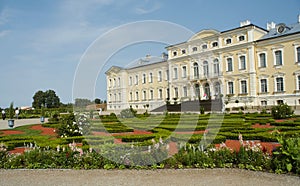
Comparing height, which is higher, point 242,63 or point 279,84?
point 242,63

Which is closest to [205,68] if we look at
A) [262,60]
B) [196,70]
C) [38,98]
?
[196,70]

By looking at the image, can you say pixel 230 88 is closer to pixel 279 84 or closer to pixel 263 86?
pixel 263 86

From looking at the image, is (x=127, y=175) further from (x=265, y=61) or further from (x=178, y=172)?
(x=265, y=61)

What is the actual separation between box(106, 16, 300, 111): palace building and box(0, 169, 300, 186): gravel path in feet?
53.7

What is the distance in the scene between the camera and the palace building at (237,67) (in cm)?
2766

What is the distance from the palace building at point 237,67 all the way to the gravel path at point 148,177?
53.7 feet

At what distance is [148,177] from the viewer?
512 cm

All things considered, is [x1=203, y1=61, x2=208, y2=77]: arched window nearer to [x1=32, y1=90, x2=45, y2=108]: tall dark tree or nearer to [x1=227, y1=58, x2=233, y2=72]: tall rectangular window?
[x1=227, y1=58, x2=233, y2=72]: tall rectangular window

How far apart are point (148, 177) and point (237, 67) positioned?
2862 cm

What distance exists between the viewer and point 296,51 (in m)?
27.0

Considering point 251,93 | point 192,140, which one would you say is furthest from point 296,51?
point 192,140

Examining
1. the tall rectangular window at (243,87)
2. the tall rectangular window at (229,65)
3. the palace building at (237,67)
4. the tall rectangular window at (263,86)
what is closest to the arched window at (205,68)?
the palace building at (237,67)

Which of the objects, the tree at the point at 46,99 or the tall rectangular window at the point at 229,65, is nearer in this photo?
the tall rectangular window at the point at 229,65

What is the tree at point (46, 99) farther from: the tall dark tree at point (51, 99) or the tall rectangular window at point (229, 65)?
the tall rectangular window at point (229, 65)
